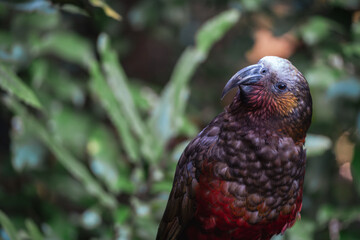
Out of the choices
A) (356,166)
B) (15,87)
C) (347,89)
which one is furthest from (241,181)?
(347,89)

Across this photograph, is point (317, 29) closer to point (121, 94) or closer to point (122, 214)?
point (121, 94)

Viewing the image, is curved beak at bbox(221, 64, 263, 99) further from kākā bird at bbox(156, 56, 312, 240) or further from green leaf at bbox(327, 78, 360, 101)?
green leaf at bbox(327, 78, 360, 101)

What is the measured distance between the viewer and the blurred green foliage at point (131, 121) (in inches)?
59.1

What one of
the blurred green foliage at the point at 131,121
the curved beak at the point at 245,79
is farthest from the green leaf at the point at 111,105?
the curved beak at the point at 245,79

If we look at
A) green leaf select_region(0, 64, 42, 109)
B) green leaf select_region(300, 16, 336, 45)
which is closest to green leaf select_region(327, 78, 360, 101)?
green leaf select_region(300, 16, 336, 45)

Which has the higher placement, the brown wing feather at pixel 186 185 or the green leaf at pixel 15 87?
the green leaf at pixel 15 87

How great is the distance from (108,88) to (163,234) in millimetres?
594

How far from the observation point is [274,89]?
3.03 feet

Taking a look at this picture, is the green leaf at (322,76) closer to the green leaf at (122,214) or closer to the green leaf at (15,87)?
the green leaf at (122,214)

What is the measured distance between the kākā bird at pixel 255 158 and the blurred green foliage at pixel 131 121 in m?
0.46

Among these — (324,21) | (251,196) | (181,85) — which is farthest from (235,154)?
(324,21)

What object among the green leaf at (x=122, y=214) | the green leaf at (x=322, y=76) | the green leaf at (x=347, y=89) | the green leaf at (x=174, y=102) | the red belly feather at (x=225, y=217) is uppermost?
the green leaf at (x=174, y=102)

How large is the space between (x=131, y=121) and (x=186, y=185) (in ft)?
1.68

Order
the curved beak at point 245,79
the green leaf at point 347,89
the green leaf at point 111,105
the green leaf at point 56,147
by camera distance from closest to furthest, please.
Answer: the curved beak at point 245,79 → the green leaf at point 56,147 → the green leaf at point 111,105 → the green leaf at point 347,89
